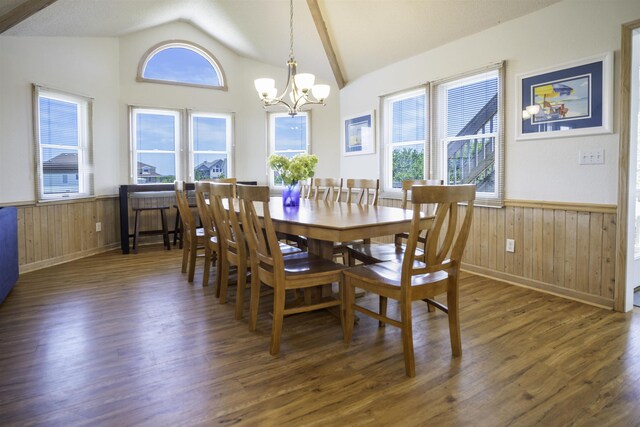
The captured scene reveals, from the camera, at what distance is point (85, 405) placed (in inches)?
69.1

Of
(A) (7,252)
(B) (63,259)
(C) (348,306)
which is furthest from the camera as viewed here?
(B) (63,259)

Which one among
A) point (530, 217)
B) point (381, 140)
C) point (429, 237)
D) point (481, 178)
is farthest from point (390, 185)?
point (429, 237)

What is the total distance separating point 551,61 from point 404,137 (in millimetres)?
1956

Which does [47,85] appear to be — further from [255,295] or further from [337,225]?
[337,225]

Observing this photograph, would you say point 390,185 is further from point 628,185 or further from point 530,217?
point 628,185

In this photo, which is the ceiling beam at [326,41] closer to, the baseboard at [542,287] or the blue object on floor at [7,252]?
the baseboard at [542,287]

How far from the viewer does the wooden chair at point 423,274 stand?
1.92 meters

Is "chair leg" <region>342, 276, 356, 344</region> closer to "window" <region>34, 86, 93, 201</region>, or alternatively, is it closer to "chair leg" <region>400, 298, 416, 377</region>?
"chair leg" <region>400, 298, 416, 377</region>

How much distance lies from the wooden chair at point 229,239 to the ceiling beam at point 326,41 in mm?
2760

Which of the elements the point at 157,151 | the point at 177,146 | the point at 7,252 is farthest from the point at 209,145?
the point at 7,252

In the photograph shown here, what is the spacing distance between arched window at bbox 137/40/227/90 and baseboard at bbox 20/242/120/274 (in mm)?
2455

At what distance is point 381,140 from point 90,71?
3.87 meters

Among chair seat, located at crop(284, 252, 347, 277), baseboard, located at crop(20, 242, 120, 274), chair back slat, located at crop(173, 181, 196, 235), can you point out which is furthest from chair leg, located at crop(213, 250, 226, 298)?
baseboard, located at crop(20, 242, 120, 274)

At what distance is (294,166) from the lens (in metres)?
3.18
